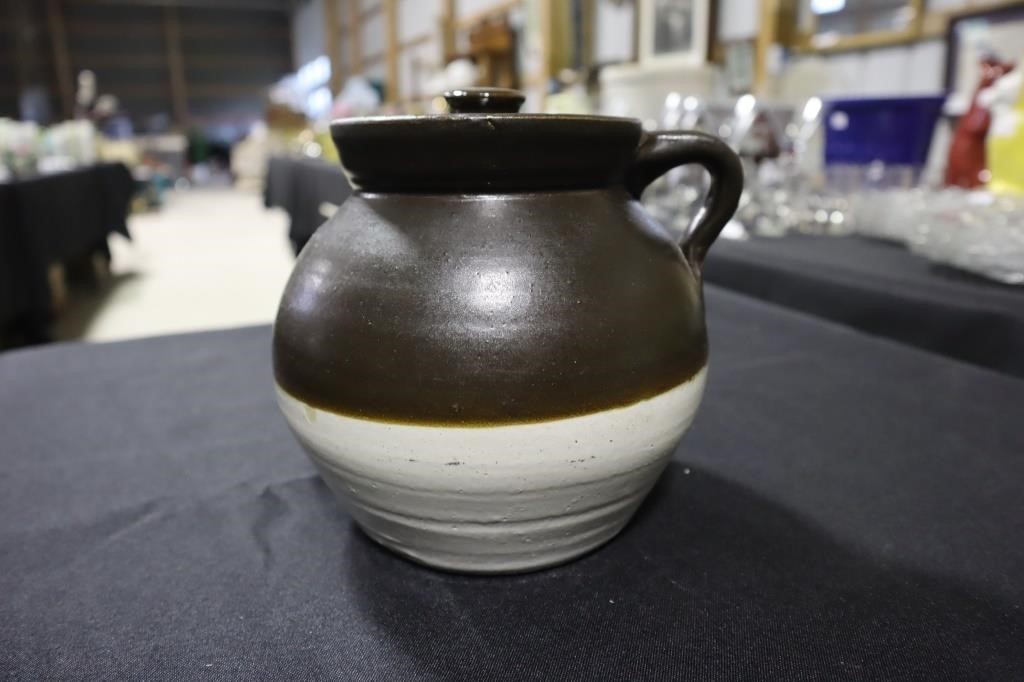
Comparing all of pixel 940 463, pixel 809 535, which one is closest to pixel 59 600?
pixel 809 535

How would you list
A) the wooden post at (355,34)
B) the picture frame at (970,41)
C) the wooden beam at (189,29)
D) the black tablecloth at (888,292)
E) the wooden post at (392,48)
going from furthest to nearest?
the wooden beam at (189,29) → the wooden post at (355,34) → the wooden post at (392,48) → the picture frame at (970,41) → the black tablecloth at (888,292)

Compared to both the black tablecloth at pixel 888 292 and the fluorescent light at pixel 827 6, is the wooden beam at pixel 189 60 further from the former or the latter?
the black tablecloth at pixel 888 292

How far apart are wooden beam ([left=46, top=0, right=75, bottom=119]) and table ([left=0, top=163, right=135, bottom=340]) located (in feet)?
28.7

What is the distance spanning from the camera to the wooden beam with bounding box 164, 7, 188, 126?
35.0 feet

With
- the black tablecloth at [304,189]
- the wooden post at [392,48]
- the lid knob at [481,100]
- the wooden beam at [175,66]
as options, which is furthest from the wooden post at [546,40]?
the wooden beam at [175,66]

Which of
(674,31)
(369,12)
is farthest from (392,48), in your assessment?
(674,31)

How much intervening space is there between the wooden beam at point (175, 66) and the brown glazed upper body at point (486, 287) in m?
11.9

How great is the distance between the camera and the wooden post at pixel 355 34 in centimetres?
904

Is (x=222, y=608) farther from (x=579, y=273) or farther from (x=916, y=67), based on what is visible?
(x=916, y=67)

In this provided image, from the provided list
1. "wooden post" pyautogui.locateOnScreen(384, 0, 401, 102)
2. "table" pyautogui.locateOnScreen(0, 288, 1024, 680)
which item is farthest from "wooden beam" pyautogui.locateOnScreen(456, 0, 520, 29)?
"table" pyautogui.locateOnScreen(0, 288, 1024, 680)

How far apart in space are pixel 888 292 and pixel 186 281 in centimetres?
331

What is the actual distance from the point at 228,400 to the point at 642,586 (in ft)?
1.48

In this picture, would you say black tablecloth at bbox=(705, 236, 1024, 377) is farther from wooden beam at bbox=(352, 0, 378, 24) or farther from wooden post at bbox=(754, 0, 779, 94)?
wooden beam at bbox=(352, 0, 378, 24)

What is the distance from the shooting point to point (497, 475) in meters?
0.36
